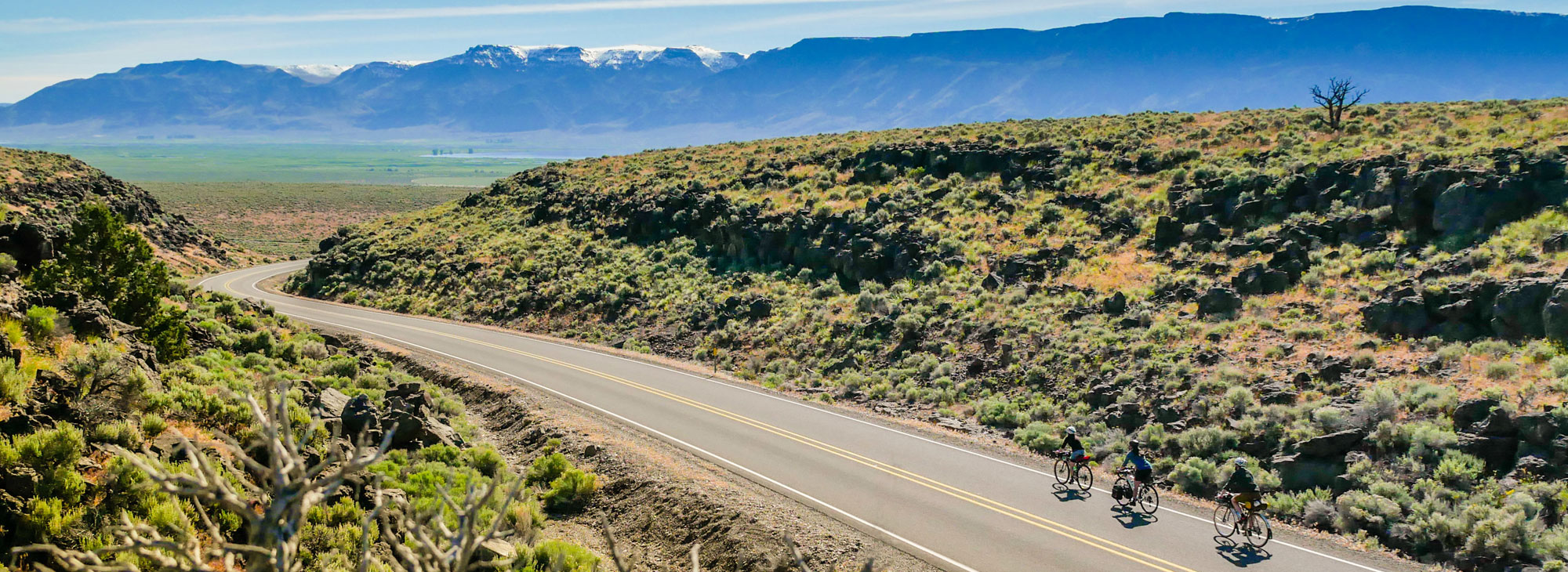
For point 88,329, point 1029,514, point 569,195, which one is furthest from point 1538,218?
point 569,195

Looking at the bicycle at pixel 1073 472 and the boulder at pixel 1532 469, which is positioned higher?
the boulder at pixel 1532 469

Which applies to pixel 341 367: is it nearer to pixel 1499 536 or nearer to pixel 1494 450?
pixel 1499 536

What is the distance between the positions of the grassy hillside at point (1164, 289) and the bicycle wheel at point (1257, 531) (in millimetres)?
1722

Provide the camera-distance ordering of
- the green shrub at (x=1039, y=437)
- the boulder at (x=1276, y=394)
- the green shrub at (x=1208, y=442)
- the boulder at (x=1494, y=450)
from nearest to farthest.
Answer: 1. the boulder at (x=1494, y=450)
2. the green shrub at (x=1208, y=442)
3. the boulder at (x=1276, y=394)
4. the green shrub at (x=1039, y=437)

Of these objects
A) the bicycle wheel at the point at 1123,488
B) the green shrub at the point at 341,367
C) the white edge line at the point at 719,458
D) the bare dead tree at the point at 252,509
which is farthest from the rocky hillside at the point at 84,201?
the bare dead tree at the point at 252,509

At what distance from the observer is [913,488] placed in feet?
57.1

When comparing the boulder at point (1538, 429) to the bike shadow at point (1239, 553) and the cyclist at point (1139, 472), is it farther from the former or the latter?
the cyclist at point (1139, 472)

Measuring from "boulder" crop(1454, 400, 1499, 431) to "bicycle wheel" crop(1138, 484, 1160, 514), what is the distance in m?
6.22

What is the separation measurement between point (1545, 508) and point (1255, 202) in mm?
18601

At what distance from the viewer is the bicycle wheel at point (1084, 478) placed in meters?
17.4

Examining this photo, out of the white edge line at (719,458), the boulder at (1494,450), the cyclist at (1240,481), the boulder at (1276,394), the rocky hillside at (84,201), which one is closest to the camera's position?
the white edge line at (719,458)

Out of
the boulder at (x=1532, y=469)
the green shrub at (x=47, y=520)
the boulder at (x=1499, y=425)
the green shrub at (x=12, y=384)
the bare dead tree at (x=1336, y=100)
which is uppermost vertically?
the bare dead tree at (x=1336, y=100)

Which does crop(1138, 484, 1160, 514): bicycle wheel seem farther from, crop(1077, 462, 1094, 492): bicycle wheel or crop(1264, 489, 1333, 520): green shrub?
crop(1264, 489, 1333, 520): green shrub

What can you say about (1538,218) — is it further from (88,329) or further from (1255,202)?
(88,329)
